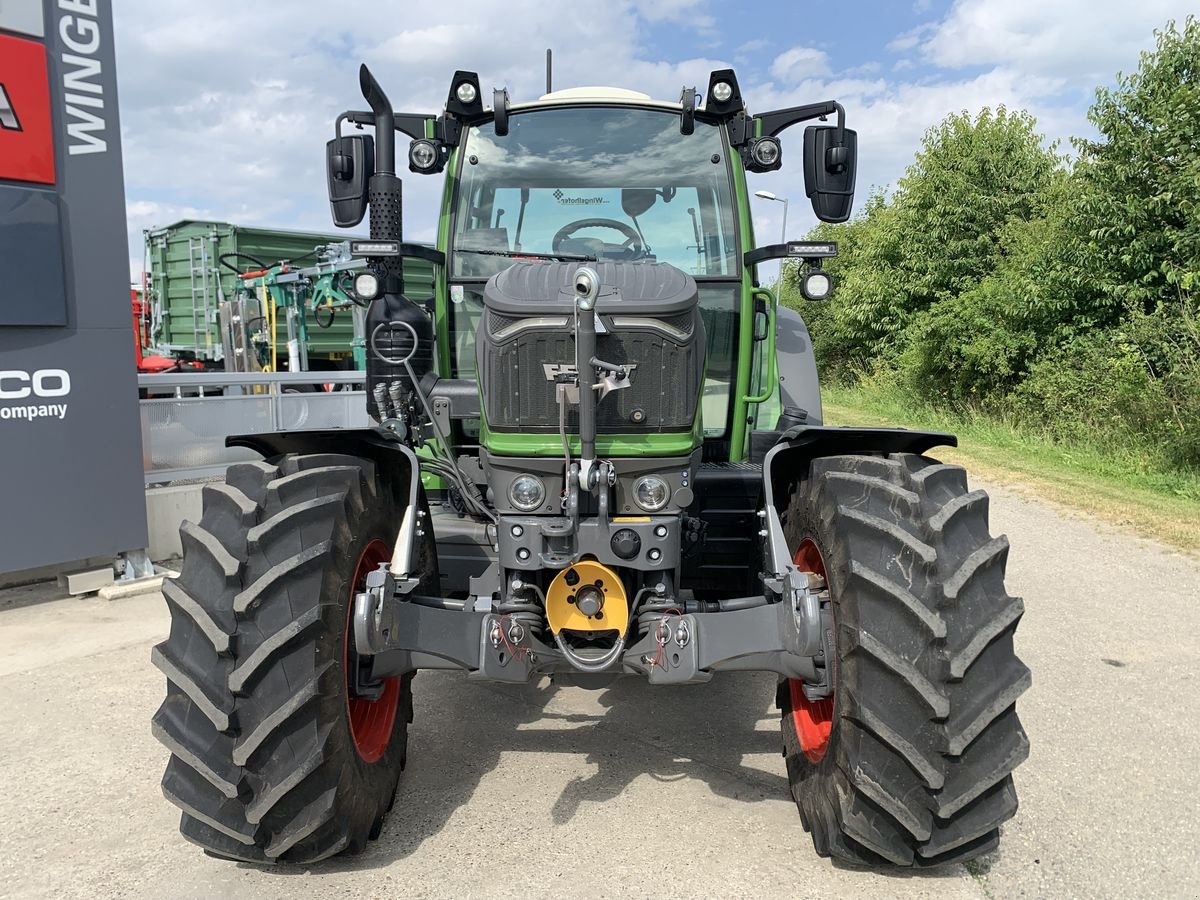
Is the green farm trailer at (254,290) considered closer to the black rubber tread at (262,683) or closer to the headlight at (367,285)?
the headlight at (367,285)

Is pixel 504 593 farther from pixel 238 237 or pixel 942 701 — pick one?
pixel 238 237

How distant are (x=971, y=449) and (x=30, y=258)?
12033 mm

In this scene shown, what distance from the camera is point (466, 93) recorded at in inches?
162

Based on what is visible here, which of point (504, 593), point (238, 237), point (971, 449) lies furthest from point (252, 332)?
point (504, 593)

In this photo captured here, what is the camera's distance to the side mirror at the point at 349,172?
153 inches

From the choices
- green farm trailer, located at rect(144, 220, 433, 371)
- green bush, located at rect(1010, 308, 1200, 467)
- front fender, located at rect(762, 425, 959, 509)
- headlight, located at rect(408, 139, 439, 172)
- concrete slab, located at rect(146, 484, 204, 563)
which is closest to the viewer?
front fender, located at rect(762, 425, 959, 509)

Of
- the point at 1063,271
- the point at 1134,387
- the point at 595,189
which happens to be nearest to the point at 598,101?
the point at 595,189

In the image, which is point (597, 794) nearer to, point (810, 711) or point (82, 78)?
point (810, 711)

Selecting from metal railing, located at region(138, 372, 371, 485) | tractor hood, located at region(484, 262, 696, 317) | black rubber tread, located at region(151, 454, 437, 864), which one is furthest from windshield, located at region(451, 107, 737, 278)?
metal railing, located at region(138, 372, 371, 485)

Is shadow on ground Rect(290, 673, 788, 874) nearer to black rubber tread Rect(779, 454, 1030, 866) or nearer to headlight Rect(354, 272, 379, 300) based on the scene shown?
black rubber tread Rect(779, 454, 1030, 866)

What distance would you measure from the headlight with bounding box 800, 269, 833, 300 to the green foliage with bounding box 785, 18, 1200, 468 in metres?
7.86

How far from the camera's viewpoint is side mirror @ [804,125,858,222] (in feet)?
12.7

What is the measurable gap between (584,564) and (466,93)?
2.31 metres

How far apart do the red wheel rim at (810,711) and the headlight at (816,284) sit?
4.76ft
